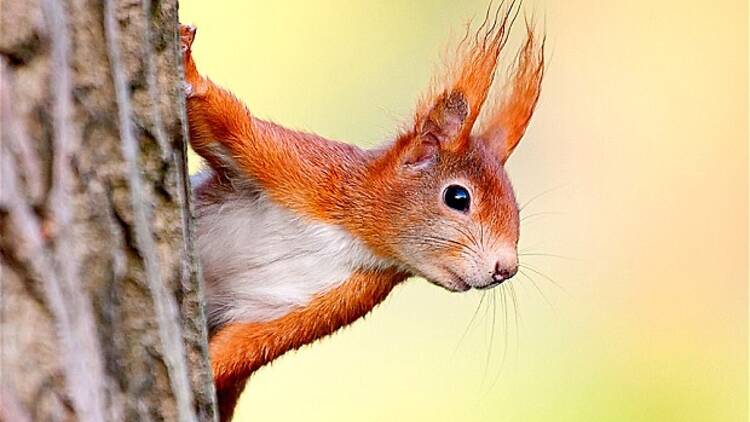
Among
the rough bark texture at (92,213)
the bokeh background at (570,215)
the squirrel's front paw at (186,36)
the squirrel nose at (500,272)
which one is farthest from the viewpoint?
the bokeh background at (570,215)

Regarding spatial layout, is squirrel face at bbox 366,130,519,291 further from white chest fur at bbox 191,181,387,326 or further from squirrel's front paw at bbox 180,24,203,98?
squirrel's front paw at bbox 180,24,203,98

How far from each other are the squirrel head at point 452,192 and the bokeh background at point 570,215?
0.30m

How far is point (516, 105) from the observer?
35.1 inches

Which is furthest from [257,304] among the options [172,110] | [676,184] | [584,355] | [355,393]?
[676,184]

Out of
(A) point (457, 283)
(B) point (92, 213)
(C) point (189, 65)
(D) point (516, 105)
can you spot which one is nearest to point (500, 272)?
(A) point (457, 283)

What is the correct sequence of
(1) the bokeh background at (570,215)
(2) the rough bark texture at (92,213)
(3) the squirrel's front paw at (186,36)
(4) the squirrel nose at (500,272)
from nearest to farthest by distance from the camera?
(2) the rough bark texture at (92,213), (3) the squirrel's front paw at (186,36), (4) the squirrel nose at (500,272), (1) the bokeh background at (570,215)

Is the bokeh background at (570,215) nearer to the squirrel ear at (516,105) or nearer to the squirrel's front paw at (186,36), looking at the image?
the squirrel ear at (516,105)

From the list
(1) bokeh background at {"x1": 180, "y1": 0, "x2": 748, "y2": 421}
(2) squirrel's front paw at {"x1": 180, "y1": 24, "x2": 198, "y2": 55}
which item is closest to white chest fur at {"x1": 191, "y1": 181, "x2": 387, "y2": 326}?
(2) squirrel's front paw at {"x1": 180, "y1": 24, "x2": 198, "y2": 55}

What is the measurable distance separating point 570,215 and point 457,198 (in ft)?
1.95

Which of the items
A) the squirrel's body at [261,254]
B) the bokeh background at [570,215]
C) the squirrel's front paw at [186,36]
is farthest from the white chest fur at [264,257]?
the bokeh background at [570,215]

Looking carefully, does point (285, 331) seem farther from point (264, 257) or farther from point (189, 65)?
point (189, 65)

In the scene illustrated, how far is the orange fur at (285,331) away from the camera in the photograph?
0.78 m

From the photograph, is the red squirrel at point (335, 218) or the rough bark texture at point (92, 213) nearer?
the rough bark texture at point (92, 213)

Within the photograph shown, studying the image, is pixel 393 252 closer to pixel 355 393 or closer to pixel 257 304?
pixel 257 304
